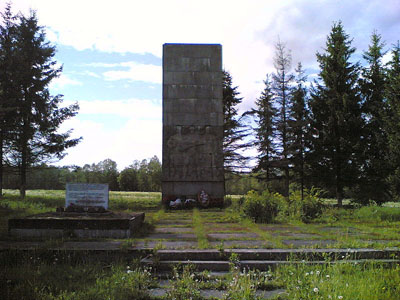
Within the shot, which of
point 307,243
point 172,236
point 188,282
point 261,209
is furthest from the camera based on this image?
point 261,209

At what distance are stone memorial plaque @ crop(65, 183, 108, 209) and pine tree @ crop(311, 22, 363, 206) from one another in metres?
16.2

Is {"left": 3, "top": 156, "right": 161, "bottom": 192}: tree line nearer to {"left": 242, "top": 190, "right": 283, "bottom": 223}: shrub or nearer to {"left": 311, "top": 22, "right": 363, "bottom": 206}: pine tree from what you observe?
{"left": 311, "top": 22, "right": 363, "bottom": 206}: pine tree

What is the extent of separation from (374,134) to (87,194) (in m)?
18.0

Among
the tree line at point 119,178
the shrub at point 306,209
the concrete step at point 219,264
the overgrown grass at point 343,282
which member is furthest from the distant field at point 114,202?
the tree line at point 119,178

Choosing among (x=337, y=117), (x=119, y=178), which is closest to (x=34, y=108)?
(x=337, y=117)

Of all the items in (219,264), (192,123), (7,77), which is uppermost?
(7,77)

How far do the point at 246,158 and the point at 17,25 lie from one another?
677 inches

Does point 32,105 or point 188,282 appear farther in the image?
point 32,105

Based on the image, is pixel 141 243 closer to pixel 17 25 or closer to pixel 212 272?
pixel 212 272

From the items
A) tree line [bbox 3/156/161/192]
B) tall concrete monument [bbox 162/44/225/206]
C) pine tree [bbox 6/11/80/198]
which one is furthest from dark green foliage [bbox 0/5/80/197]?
tree line [bbox 3/156/161/192]

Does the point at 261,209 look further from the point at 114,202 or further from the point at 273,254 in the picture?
the point at 114,202

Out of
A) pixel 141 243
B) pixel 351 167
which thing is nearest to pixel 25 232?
pixel 141 243

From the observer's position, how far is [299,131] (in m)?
24.5

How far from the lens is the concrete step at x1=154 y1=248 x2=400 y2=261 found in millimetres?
4875
